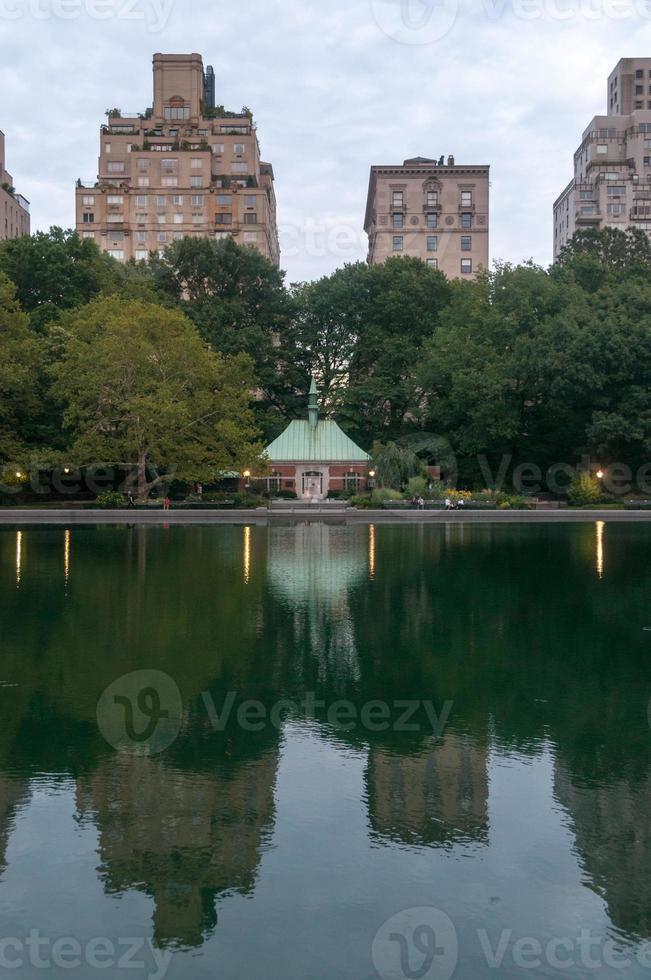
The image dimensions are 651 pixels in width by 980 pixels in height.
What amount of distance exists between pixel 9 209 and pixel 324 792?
400 ft

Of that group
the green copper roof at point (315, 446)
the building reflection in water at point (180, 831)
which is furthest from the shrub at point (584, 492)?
the building reflection in water at point (180, 831)

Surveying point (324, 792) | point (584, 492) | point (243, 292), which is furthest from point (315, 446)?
point (324, 792)

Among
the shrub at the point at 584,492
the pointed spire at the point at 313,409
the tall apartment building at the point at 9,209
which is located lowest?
the shrub at the point at 584,492

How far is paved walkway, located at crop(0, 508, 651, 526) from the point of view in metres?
53.7

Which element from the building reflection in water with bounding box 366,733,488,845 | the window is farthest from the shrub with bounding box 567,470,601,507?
the window

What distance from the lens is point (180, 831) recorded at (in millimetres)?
8266

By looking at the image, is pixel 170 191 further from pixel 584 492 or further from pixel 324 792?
pixel 324 792

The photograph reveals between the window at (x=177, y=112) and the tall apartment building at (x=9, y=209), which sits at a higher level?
the window at (x=177, y=112)

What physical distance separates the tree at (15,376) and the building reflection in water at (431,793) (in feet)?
175

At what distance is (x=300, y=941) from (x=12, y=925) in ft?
6.72

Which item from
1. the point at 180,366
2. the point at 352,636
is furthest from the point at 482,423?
the point at 352,636

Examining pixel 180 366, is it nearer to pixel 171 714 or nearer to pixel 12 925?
pixel 171 714

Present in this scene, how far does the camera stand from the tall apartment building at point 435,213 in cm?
12744

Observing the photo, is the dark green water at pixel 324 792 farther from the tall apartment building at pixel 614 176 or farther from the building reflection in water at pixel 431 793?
the tall apartment building at pixel 614 176
